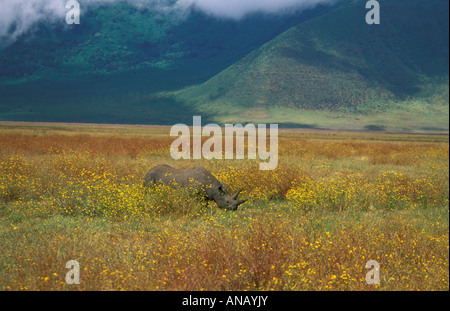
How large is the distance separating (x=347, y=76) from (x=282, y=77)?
25.6 m

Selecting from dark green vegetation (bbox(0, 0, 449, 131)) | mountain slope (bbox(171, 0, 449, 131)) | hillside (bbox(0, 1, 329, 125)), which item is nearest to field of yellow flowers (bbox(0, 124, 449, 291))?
hillside (bbox(0, 1, 329, 125))

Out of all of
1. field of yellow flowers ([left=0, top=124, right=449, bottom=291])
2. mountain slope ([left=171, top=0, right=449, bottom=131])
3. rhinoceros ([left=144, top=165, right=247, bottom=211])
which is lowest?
field of yellow flowers ([left=0, top=124, right=449, bottom=291])

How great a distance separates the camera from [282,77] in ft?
389

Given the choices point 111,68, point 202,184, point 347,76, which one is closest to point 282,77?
point 347,76

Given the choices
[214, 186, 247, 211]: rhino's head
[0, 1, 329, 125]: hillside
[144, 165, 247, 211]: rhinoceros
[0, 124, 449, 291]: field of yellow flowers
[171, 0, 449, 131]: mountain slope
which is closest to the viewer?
[0, 124, 449, 291]: field of yellow flowers

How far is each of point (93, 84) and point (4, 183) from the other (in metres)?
115

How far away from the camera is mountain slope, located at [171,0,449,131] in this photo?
4129 inches

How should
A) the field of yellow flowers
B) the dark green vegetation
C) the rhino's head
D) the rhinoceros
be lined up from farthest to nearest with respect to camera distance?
the dark green vegetation → the rhinoceros → the rhino's head → the field of yellow flowers

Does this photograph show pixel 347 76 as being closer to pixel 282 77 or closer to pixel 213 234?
pixel 282 77

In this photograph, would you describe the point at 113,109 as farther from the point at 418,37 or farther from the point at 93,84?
the point at 418,37

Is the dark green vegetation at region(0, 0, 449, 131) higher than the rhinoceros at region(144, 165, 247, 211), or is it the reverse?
the dark green vegetation at region(0, 0, 449, 131)

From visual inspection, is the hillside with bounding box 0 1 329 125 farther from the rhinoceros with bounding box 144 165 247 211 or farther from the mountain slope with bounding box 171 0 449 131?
the mountain slope with bounding box 171 0 449 131

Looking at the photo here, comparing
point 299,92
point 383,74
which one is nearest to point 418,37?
point 383,74

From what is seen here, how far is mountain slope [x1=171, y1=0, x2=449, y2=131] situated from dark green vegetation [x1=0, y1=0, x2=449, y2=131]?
43 cm
